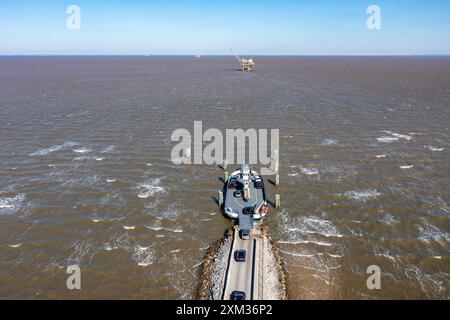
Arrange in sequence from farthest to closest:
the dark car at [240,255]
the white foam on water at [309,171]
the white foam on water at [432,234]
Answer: the white foam on water at [309,171]
the white foam on water at [432,234]
the dark car at [240,255]

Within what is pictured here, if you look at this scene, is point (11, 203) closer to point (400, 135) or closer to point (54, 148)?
→ point (54, 148)

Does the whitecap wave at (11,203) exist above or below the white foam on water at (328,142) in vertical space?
below

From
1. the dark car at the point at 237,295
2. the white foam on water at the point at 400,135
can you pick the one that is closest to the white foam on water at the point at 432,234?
the dark car at the point at 237,295

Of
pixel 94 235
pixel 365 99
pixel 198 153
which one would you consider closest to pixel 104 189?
pixel 94 235

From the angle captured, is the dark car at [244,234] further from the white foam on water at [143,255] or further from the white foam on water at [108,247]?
the white foam on water at [108,247]

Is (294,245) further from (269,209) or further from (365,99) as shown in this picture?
(365,99)

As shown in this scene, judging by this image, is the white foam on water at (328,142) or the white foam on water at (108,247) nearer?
the white foam on water at (108,247)
